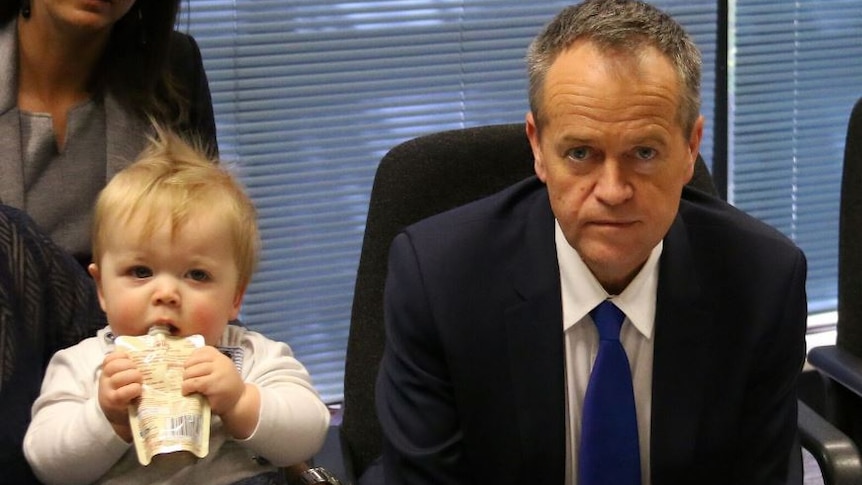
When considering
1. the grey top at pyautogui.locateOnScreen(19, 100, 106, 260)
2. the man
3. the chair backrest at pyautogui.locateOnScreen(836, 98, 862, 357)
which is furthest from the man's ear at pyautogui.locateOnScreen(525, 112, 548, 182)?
the grey top at pyautogui.locateOnScreen(19, 100, 106, 260)

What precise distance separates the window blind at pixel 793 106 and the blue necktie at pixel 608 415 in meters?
1.96

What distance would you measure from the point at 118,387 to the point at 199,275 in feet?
0.79

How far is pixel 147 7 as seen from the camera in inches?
101

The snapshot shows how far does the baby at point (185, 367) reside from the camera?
181 cm

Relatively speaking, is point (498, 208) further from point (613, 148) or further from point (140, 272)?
point (140, 272)

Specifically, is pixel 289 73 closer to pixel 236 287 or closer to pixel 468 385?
pixel 236 287

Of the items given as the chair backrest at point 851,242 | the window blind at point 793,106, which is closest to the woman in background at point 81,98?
the chair backrest at point 851,242

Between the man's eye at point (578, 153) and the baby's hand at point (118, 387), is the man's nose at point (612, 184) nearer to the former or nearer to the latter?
the man's eye at point (578, 153)

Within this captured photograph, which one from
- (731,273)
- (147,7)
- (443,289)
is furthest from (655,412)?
(147,7)

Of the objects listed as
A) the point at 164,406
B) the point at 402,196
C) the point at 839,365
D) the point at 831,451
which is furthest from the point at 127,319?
the point at 839,365

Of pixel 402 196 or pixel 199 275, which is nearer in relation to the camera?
pixel 199 275

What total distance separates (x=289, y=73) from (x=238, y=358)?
1.40 metres

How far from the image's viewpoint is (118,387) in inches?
69.9

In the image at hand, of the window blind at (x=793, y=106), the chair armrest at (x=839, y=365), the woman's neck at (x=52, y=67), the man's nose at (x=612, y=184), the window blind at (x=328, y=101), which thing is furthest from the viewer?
the window blind at (x=793, y=106)
